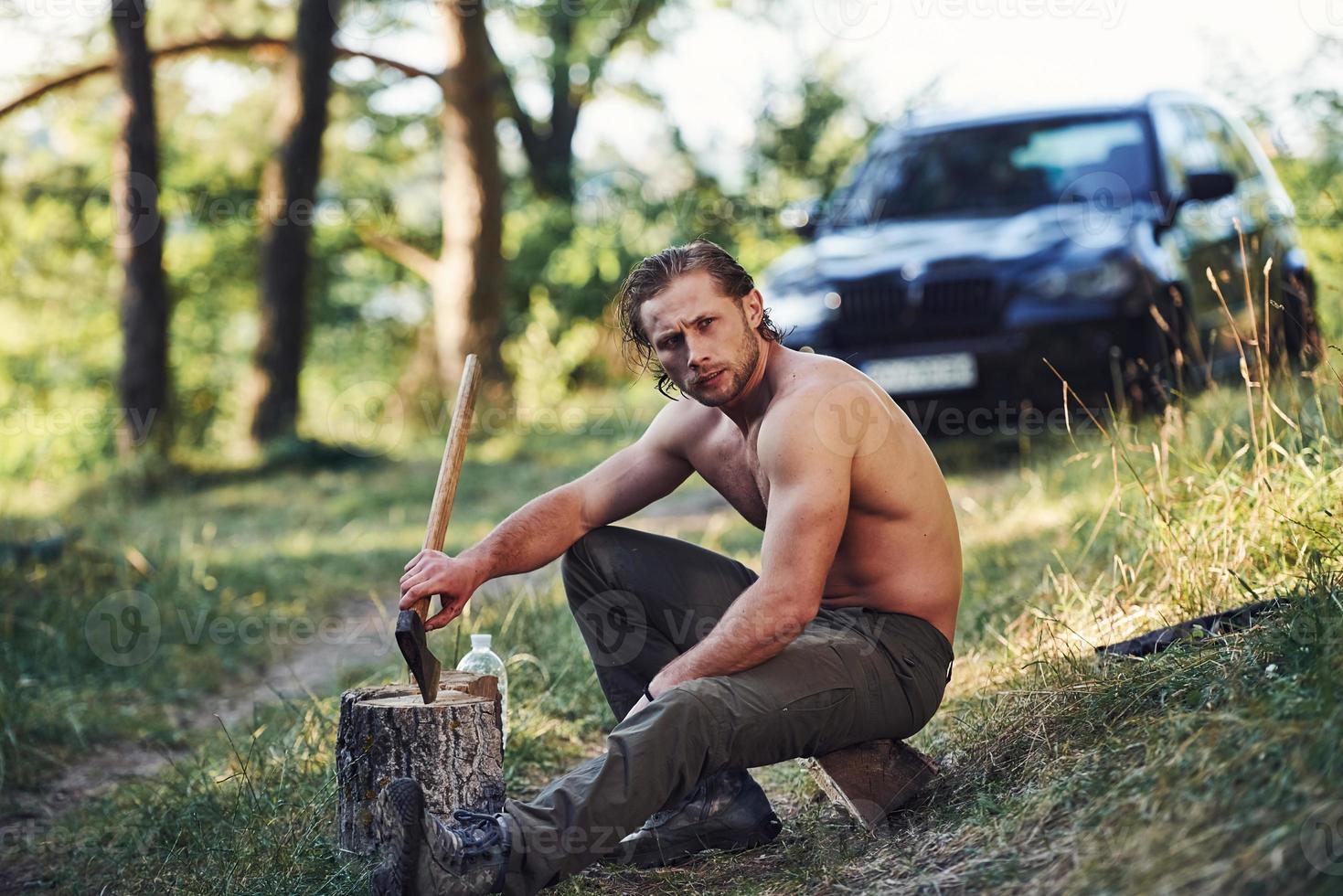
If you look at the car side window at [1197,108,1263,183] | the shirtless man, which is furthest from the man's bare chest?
the car side window at [1197,108,1263,183]

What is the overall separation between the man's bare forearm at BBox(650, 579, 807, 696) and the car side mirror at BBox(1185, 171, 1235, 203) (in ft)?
14.9

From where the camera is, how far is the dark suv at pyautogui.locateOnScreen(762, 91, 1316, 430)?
6.73m

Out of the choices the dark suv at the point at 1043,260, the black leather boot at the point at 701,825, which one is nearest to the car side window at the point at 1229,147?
the dark suv at the point at 1043,260

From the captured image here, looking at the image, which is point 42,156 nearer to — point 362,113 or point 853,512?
point 362,113

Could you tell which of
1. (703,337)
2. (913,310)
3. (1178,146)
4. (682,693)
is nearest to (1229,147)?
(1178,146)

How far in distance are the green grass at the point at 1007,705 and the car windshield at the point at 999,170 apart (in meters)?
1.34

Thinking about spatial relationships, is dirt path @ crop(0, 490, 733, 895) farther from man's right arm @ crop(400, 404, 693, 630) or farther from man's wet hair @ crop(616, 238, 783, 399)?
man's wet hair @ crop(616, 238, 783, 399)

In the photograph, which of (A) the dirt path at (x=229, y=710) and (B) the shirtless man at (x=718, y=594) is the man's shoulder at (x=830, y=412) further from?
(A) the dirt path at (x=229, y=710)

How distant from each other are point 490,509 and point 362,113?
11.2 metres

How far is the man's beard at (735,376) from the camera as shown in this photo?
3.32m

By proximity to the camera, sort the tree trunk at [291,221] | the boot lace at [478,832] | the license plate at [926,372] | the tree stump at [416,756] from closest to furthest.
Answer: the boot lace at [478,832]
the tree stump at [416,756]
the license plate at [926,372]
the tree trunk at [291,221]

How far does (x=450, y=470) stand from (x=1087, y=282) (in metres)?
4.17

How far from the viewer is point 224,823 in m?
3.57

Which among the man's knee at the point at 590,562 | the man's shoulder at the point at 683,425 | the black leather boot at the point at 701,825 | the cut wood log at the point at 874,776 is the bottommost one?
the black leather boot at the point at 701,825
